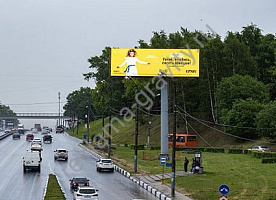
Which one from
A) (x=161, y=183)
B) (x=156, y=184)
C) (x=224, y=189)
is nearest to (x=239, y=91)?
(x=161, y=183)

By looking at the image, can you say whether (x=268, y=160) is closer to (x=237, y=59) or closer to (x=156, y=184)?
(x=156, y=184)

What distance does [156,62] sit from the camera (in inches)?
2414

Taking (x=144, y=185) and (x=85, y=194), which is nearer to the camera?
(x=85, y=194)

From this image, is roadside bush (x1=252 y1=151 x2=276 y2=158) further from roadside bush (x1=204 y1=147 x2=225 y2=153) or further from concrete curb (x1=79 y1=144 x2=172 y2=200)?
concrete curb (x1=79 y1=144 x2=172 y2=200)

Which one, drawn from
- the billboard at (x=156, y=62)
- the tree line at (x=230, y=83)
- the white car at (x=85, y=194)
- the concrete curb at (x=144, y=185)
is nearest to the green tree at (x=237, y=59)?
the tree line at (x=230, y=83)

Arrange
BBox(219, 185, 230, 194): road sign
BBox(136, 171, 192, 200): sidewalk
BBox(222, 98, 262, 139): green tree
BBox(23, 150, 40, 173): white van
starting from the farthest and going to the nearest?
BBox(222, 98, 262, 139): green tree < BBox(23, 150, 40, 173): white van < BBox(136, 171, 192, 200): sidewalk < BBox(219, 185, 230, 194): road sign

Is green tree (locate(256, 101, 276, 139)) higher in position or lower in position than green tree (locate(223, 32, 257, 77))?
lower

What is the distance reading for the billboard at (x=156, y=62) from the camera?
61281 mm

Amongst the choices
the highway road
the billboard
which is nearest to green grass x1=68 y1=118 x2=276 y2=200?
the highway road

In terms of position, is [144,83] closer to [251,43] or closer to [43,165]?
[251,43]

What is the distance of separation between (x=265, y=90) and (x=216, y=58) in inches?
459

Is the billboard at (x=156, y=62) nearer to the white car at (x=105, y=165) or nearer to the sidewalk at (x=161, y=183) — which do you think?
the white car at (x=105, y=165)

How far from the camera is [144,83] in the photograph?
298 feet

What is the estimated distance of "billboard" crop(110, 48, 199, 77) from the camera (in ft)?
201
